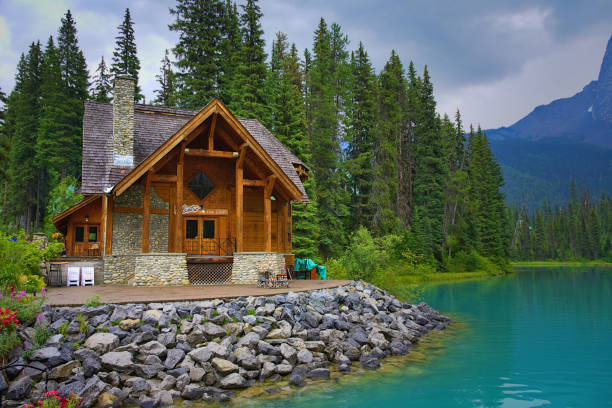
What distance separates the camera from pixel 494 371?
12.4m

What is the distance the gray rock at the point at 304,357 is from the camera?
11.4m

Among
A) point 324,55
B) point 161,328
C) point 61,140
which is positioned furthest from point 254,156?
point 61,140

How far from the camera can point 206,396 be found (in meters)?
9.28

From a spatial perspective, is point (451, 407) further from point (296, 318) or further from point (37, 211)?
point (37, 211)

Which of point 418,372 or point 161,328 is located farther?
point 418,372

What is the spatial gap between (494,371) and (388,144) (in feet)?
97.4

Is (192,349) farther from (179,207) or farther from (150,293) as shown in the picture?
(179,207)

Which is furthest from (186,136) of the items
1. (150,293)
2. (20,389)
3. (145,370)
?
(20,389)

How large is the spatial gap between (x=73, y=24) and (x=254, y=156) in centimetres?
3408

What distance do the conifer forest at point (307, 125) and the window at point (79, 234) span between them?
333 inches

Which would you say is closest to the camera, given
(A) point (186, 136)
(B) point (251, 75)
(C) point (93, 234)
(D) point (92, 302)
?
(D) point (92, 302)

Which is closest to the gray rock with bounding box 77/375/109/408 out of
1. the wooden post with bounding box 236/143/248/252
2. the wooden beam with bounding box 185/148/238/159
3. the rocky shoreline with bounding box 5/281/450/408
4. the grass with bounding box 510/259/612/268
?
the rocky shoreline with bounding box 5/281/450/408

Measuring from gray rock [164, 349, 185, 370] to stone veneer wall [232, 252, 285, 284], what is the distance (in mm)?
6946

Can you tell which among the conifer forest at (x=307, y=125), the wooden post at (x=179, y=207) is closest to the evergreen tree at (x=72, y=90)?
the conifer forest at (x=307, y=125)
